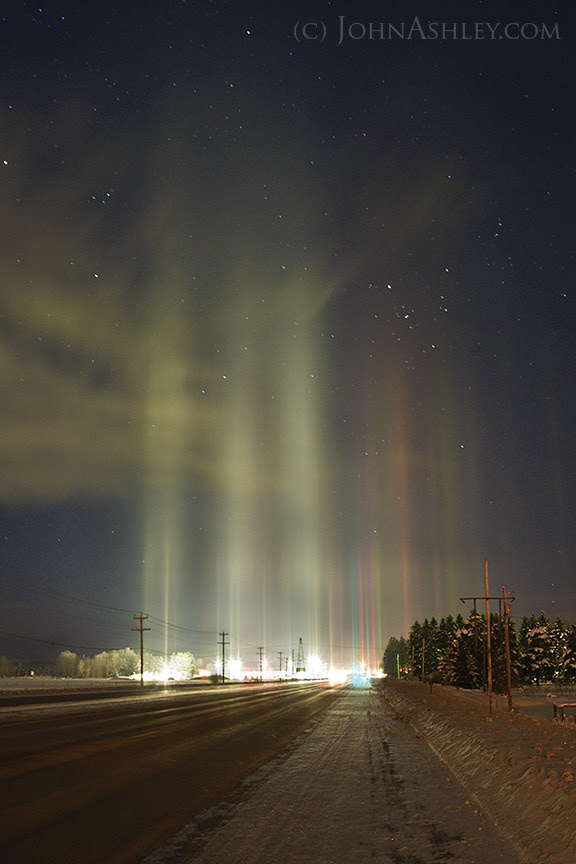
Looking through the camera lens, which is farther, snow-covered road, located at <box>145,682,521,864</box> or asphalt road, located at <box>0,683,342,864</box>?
asphalt road, located at <box>0,683,342,864</box>

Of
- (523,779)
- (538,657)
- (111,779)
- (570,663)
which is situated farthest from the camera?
(570,663)

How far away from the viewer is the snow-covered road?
7.72 m

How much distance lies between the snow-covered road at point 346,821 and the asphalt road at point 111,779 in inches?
22.6

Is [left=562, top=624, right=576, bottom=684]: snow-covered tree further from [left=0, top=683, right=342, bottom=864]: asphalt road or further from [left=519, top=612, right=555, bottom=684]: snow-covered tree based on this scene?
[left=0, top=683, right=342, bottom=864]: asphalt road

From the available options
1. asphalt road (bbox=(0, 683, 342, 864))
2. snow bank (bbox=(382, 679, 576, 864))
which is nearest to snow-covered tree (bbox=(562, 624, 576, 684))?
asphalt road (bbox=(0, 683, 342, 864))

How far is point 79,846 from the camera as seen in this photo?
8.24 meters

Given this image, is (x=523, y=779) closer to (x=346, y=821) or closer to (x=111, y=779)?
(x=346, y=821)

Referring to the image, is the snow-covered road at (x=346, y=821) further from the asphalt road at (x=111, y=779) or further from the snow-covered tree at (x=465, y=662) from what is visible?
the snow-covered tree at (x=465, y=662)

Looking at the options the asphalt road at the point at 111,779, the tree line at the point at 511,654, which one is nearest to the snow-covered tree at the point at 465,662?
the tree line at the point at 511,654

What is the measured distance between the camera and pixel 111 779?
1316 cm

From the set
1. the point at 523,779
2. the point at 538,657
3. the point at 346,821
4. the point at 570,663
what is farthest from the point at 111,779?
the point at 570,663

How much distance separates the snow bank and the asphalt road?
398cm

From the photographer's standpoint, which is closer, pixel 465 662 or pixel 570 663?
pixel 465 662

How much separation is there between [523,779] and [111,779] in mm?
7008
